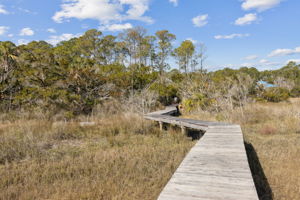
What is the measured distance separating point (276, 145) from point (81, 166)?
5266mm

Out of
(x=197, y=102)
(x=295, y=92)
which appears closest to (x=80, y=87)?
(x=197, y=102)

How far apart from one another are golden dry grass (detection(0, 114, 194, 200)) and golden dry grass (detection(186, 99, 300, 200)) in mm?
1830

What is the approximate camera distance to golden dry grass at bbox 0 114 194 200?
2913 mm

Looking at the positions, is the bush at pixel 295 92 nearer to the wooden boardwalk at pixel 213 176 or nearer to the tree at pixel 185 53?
the tree at pixel 185 53

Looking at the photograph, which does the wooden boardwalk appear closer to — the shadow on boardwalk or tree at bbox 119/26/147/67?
the shadow on boardwalk

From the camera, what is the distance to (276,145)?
499 centimetres

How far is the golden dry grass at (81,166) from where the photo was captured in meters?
2.91

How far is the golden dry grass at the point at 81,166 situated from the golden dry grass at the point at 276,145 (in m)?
1.83

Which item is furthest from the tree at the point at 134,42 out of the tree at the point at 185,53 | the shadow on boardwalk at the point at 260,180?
the shadow on boardwalk at the point at 260,180

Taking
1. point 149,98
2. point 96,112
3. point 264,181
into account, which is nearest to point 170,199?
point 264,181

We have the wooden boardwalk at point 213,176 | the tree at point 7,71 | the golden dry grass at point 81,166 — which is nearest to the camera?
the wooden boardwalk at point 213,176

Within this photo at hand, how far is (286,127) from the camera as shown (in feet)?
22.3

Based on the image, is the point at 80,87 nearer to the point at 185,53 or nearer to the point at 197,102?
the point at 197,102

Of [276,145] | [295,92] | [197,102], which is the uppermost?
[295,92]
